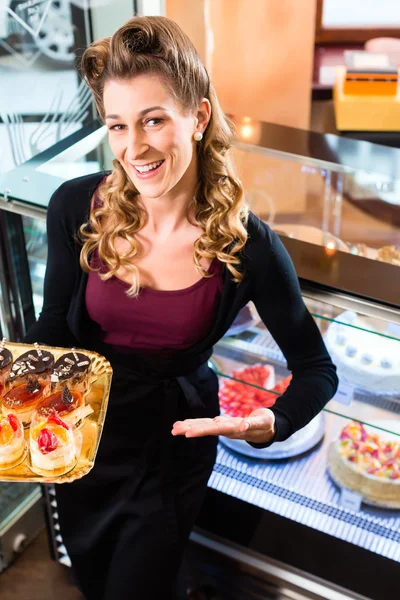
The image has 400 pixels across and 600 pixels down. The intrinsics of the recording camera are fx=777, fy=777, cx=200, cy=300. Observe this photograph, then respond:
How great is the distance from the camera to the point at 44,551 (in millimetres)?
3061

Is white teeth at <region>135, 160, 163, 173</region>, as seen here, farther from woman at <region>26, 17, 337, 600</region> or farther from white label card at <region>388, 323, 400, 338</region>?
white label card at <region>388, 323, 400, 338</region>

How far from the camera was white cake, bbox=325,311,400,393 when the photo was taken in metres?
2.18

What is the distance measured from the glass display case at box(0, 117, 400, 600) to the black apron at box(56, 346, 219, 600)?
0.33m

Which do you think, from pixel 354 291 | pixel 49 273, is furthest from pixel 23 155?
pixel 354 291

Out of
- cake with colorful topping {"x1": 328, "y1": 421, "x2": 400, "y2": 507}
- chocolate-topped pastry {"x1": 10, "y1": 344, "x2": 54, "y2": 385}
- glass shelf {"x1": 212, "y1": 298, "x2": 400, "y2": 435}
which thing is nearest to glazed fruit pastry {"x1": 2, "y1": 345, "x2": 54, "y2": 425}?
chocolate-topped pastry {"x1": 10, "y1": 344, "x2": 54, "y2": 385}

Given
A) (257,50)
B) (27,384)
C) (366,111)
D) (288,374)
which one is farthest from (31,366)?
(366,111)

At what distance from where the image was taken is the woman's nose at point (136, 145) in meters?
1.75

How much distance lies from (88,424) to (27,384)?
0.61 feet

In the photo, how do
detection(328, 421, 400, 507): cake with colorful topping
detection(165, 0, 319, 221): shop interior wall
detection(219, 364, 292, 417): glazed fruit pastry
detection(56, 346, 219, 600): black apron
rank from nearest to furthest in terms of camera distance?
detection(56, 346, 219, 600): black apron → detection(328, 421, 400, 507): cake with colorful topping → detection(219, 364, 292, 417): glazed fruit pastry → detection(165, 0, 319, 221): shop interior wall

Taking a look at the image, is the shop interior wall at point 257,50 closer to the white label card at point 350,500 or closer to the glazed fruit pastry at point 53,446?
the white label card at point 350,500

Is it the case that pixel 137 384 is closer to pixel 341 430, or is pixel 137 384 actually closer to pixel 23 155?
pixel 341 430

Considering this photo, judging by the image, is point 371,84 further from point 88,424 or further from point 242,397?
point 88,424

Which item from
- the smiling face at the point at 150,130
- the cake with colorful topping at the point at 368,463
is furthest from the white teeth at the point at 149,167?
the cake with colorful topping at the point at 368,463

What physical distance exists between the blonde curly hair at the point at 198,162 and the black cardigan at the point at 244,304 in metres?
0.04
